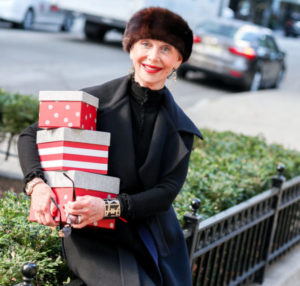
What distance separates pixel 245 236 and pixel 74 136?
205cm

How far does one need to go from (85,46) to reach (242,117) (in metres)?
8.50

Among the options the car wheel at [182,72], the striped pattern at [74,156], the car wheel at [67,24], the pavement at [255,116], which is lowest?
the car wheel at [67,24]

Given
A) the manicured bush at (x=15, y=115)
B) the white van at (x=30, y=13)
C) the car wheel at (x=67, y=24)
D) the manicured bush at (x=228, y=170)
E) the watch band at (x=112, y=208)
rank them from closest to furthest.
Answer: the watch band at (x=112, y=208), the manicured bush at (x=228, y=170), the manicured bush at (x=15, y=115), the white van at (x=30, y=13), the car wheel at (x=67, y=24)

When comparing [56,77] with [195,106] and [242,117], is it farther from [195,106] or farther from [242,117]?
[242,117]

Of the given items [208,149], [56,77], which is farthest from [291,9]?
[208,149]

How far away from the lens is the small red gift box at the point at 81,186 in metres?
2.03

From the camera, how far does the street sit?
1072 cm

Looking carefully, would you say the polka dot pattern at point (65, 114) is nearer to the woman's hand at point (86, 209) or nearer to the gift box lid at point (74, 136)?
the gift box lid at point (74, 136)

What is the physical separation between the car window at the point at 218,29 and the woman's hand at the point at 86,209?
469 inches

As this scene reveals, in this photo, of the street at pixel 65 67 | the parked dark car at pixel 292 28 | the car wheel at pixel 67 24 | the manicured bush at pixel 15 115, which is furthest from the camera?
the parked dark car at pixel 292 28

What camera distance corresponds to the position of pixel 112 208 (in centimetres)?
210

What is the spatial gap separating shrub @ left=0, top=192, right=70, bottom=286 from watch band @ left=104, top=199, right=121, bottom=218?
315 mm

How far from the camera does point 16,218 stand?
2.47 meters

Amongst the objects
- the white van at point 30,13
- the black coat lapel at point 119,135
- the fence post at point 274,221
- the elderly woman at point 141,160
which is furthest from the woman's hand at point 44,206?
the white van at point 30,13
